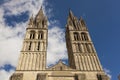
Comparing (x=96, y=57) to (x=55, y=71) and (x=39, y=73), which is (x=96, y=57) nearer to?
(x=55, y=71)

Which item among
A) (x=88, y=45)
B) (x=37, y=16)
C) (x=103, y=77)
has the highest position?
(x=37, y=16)

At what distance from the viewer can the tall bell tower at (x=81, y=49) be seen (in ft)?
98.6

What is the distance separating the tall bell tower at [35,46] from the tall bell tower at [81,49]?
17.2 ft

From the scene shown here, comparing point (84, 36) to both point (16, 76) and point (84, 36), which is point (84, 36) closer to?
point (84, 36)

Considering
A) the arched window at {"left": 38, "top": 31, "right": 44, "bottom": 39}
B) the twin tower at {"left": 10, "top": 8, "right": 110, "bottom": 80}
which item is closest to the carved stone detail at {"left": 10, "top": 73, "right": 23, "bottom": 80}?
the twin tower at {"left": 10, "top": 8, "right": 110, "bottom": 80}

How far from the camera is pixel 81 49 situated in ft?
108

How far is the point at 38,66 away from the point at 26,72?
227 cm

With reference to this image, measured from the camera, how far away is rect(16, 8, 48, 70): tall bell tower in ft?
96.7

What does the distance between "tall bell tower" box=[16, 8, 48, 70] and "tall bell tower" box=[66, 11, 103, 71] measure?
5.24 m

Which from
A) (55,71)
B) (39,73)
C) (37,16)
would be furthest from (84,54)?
(37,16)

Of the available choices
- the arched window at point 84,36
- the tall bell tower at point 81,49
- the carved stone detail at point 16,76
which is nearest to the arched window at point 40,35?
the tall bell tower at point 81,49

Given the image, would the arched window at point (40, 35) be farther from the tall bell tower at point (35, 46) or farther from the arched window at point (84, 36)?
the arched window at point (84, 36)

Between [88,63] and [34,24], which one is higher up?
[34,24]

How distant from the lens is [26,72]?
28031 millimetres
